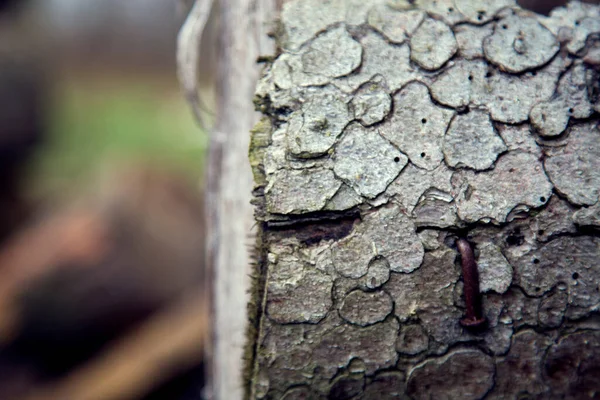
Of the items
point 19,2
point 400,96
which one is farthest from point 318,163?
point 19,2

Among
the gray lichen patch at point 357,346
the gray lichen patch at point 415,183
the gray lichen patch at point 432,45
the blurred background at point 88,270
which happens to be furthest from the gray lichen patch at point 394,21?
the blurred background at point 88,270

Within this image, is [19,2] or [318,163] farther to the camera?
[19,2]

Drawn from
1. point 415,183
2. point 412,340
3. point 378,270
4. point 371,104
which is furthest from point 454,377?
point 371,104

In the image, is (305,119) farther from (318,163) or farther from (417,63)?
(417,63)

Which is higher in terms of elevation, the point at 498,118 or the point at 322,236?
the point at 498,118

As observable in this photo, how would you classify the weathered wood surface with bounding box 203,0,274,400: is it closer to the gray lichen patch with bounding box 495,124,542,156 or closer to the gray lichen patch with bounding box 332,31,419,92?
the gray lichen patch with bounding box 332,31,419,92

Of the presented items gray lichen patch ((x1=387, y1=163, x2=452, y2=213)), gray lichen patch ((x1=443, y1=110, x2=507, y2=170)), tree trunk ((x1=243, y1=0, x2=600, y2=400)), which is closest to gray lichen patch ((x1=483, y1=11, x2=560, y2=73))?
tree trunk ((x1=243, y1=0, x2=600, y2=400))
